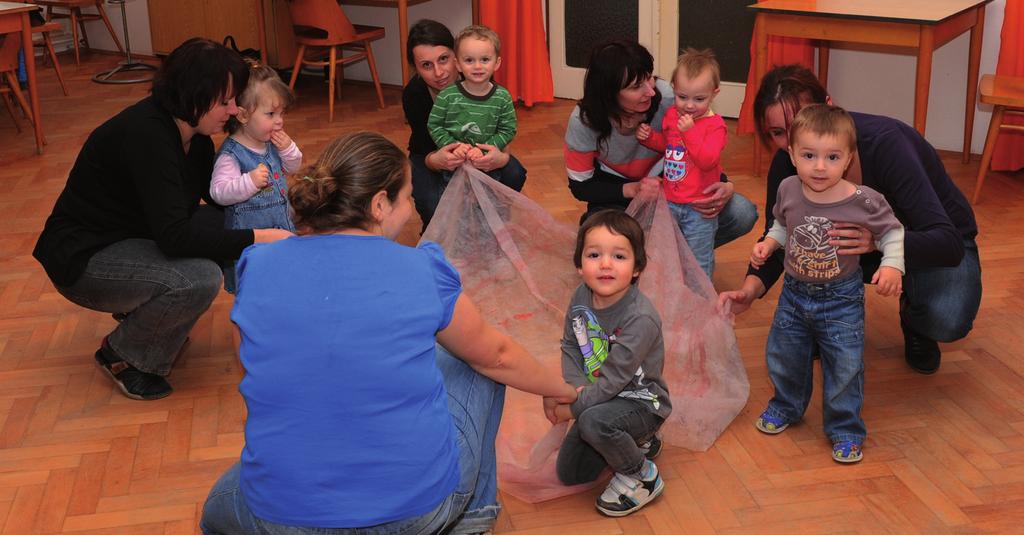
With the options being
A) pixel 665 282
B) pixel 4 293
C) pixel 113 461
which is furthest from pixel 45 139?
pixel 665 282

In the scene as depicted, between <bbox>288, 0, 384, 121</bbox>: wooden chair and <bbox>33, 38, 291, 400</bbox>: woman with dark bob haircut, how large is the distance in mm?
3108

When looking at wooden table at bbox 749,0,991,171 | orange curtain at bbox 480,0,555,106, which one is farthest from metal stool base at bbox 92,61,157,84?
wooden table at bbox 749,0,991,171

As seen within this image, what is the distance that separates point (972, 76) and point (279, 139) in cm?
332

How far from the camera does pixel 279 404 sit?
185cm

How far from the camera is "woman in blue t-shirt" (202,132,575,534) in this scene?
183cm

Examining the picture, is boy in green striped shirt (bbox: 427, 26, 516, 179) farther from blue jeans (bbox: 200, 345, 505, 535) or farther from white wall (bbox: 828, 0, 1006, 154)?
white wall (bbox: 828, 0, 1006, 154)

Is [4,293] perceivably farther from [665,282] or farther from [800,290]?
[800,290]

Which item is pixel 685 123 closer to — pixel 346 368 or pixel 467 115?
pixel 467 115

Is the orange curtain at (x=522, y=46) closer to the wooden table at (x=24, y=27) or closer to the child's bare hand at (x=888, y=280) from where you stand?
the wooden table at (x=24, y=27)

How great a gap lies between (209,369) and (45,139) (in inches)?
130

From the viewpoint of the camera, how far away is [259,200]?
3.27 metres

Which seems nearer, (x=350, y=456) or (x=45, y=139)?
(x=350, y=456)

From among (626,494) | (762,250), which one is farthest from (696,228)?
(626,494)

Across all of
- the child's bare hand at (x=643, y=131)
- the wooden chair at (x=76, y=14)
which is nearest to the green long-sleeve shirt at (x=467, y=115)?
the child's bare hand at (x=643, y=131)
